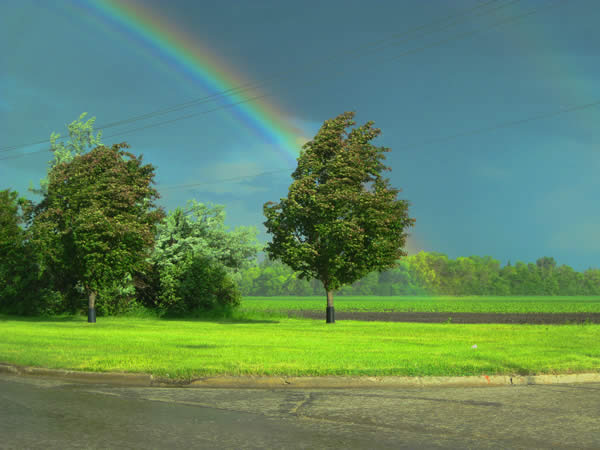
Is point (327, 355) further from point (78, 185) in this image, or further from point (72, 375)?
point (78, 185)

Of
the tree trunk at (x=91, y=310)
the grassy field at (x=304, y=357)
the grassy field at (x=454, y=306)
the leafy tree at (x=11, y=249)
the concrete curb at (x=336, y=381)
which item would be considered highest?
the leafy tree at (x=11, y=249)

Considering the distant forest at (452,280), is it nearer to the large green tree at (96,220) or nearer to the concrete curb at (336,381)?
the large green tree at (96,220)

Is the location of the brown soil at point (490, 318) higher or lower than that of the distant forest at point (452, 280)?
lower

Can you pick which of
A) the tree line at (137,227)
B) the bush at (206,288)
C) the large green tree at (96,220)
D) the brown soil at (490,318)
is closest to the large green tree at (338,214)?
the tree line at (137,227)

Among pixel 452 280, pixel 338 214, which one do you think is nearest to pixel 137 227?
pixel 338 214

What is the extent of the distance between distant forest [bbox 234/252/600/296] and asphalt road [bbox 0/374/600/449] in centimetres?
Answer: 15553

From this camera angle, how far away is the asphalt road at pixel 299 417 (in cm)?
566

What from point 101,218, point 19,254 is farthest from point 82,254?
point 19,254

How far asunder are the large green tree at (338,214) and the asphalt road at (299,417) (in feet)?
57.2

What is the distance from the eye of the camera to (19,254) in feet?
114

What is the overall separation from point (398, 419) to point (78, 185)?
82.1ft

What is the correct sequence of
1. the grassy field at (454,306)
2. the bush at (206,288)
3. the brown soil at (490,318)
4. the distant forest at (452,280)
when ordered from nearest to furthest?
the brown soil at (490,318), the bush at (206,288), the grassy field at (454,306), the distant forest at (452,280)

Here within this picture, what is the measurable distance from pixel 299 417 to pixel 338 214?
66.1ft

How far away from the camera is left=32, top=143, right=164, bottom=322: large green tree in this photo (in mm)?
26781
